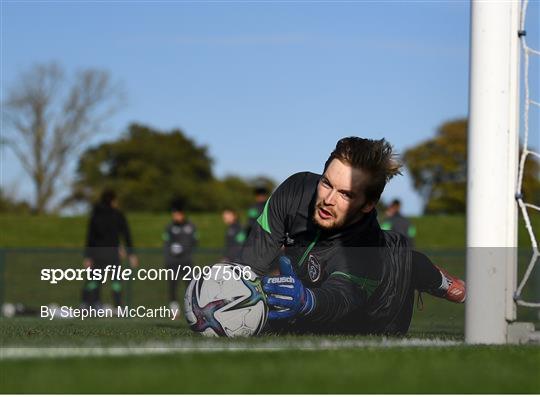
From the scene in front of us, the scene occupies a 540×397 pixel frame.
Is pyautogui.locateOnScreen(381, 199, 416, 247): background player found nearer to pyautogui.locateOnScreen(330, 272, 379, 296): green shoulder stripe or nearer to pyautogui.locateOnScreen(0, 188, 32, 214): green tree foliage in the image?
pyautogui.locateOnScreen(330, 272, 379, 296): green shoulder stripe

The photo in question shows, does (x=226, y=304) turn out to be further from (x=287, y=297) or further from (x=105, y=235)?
(x=105, y=235)

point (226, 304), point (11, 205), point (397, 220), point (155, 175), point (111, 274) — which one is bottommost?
point (111, 274)

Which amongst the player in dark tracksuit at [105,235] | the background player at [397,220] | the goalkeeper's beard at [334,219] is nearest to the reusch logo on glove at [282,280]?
the goalkeeper's beard at [334,219]

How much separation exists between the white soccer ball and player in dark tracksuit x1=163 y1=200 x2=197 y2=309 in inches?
528

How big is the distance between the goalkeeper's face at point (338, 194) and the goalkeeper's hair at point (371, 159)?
39mm

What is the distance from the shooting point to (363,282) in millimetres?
6152

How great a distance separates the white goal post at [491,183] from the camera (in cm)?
500

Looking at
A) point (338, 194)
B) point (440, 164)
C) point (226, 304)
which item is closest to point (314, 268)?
point (338, 194)

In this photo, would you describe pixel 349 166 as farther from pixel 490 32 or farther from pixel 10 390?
pixel 10 390

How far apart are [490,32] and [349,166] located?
3.96 feet

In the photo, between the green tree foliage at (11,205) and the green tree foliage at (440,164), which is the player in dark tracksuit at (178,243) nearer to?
the green tree foliage at (11,205)

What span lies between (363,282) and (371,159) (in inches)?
29.8

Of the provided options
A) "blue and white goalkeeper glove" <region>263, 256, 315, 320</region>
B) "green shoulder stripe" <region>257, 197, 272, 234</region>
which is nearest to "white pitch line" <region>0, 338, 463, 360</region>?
"blue and white goalkeeper glove" <region>263, 256, 315, 320</region>

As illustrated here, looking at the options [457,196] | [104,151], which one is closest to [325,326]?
[457,196]
